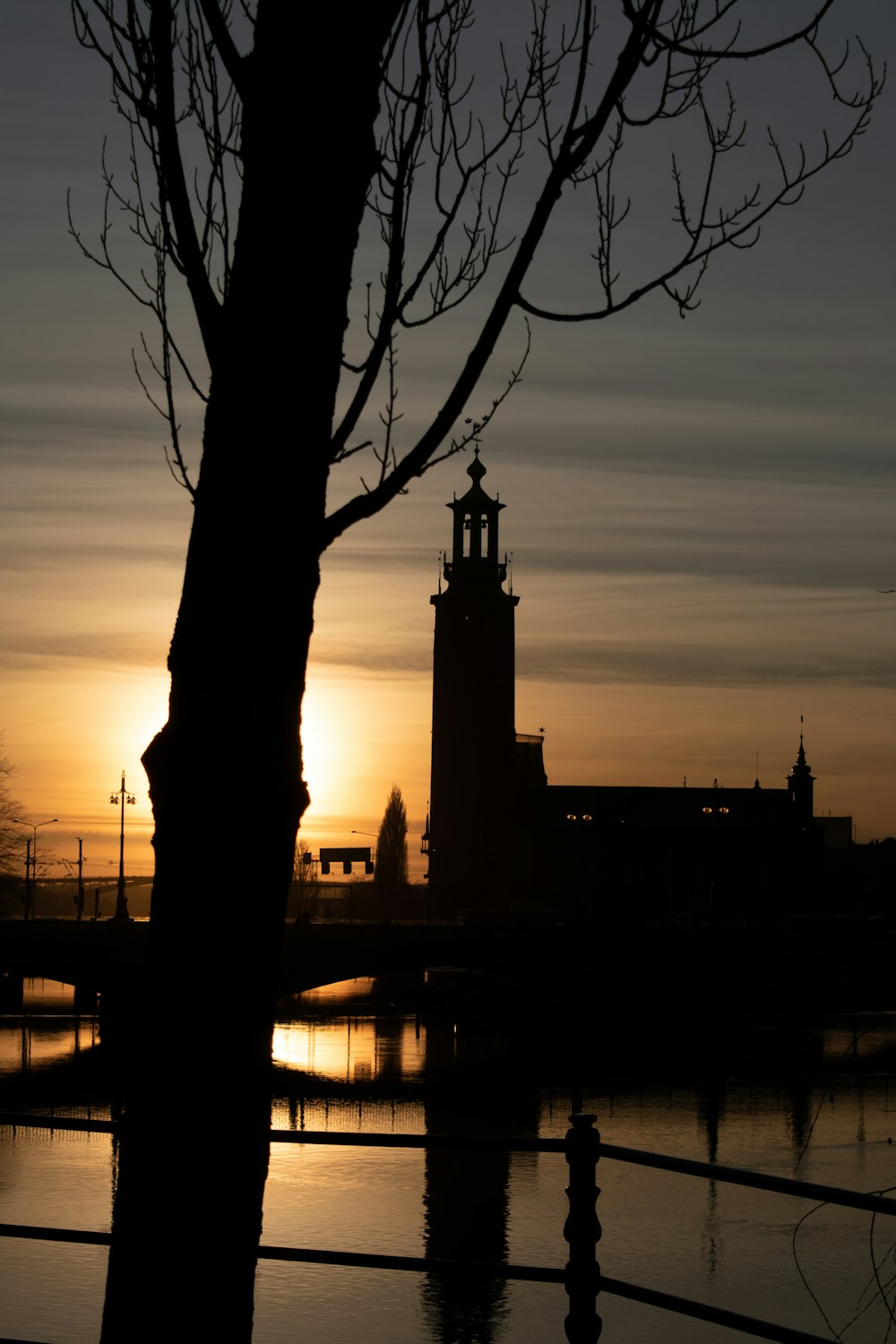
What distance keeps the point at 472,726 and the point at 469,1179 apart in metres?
57.4

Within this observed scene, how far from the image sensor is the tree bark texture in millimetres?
4062

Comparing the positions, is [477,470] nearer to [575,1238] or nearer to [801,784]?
[801,784]

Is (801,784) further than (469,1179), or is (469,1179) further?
(801,784)

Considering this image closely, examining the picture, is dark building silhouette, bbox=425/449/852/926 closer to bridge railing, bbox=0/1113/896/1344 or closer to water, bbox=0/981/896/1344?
water, bbox=0/981/896/1344

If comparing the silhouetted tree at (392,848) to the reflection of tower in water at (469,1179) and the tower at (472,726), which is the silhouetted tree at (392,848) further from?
the reflection of tower in water at (469,1179)

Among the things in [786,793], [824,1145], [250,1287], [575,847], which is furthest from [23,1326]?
[786,793]

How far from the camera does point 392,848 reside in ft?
476

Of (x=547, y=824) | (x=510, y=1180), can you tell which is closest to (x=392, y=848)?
(x=547, y=824)

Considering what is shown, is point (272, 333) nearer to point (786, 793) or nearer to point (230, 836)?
point (230, 836)

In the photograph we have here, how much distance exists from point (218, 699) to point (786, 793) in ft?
370

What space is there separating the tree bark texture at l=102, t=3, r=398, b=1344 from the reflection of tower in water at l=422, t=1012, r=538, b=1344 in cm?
1241

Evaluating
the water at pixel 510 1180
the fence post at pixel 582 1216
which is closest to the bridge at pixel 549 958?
the water at pixel 510 1180

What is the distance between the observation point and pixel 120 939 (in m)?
57.5

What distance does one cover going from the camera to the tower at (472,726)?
94688 millimetres
